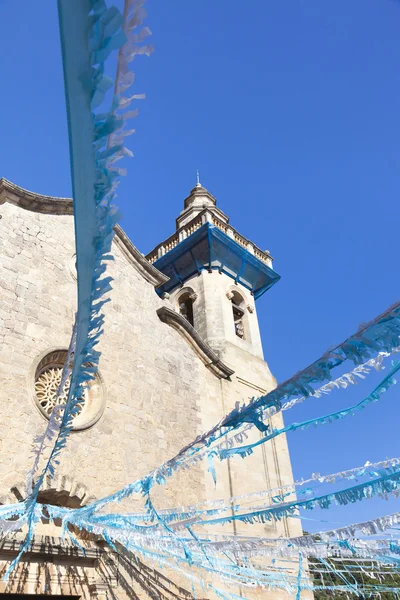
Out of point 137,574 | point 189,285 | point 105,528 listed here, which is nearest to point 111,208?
point 105,528

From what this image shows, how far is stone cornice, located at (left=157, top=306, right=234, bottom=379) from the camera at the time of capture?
1039 centimetres

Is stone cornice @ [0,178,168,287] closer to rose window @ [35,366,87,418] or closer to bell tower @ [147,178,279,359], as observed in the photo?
bell tower @ [147,178,279,359]

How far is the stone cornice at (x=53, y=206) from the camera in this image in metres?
8.47

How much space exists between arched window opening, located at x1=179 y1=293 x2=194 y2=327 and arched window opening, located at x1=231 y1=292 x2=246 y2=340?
1.24 meters

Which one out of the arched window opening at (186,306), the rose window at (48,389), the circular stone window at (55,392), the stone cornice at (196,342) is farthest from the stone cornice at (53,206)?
the arched window opening at (186,306)

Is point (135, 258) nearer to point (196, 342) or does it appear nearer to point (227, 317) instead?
point (196, 342)

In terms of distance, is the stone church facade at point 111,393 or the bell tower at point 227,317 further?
the bell tower at point 227,317

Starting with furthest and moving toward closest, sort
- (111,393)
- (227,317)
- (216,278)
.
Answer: (216,278), (227,317), (111,393)

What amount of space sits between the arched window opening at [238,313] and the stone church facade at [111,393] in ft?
2.27

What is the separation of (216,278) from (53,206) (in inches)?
228

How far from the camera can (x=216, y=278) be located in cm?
1366

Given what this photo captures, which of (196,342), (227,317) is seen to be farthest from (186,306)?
(196,342)

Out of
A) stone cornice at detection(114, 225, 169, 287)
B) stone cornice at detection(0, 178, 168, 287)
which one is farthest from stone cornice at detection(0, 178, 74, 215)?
stone cornice at detection(114, 225, 169, 287)

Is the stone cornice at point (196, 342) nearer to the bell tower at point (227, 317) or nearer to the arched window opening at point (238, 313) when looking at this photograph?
the bell tower at point (227, 317)
